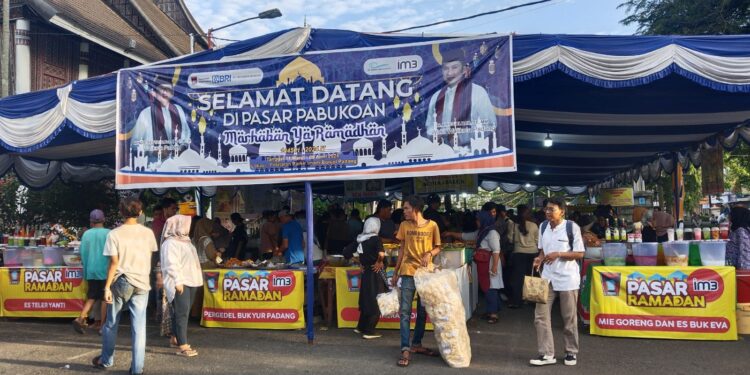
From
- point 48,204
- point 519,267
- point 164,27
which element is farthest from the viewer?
point 164,27

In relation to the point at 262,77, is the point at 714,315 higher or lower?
lower

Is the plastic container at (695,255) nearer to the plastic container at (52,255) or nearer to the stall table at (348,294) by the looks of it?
the stall table at (348,294)

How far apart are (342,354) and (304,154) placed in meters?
2.34

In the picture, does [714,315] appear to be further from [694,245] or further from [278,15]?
[278,15]

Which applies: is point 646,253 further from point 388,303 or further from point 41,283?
point 41,283

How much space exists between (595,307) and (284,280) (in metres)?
3.95

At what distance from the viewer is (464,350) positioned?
16.7ft

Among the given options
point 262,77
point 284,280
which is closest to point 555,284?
point 284,280

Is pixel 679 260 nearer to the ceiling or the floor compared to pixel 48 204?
nearer to the floor

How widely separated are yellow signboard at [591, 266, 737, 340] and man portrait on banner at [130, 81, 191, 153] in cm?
549

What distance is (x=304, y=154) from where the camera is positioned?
20.0ft

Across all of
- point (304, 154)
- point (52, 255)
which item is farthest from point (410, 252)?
point (52, 255)

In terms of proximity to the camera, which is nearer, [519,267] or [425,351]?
[425,351]

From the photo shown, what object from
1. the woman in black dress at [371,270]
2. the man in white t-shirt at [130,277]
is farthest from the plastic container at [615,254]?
the man in white t-shirt at [130,277]
